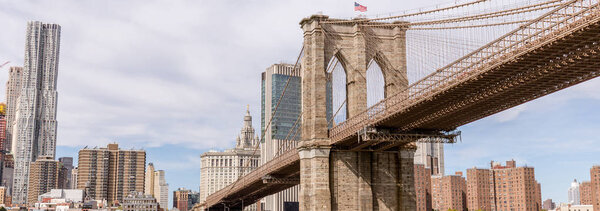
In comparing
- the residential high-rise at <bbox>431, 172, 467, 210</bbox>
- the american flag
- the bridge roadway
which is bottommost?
the residential high-rise at <bbox>431, 172, 467, 210</bbox>

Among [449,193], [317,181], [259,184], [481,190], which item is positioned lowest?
[449,193]

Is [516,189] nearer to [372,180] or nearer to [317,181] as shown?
[372,180]

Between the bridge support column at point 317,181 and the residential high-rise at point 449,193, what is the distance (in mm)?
133875

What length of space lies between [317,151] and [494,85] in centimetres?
2064

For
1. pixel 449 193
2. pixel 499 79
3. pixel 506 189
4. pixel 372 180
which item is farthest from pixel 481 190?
pixel 499 79

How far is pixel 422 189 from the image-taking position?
17225cm

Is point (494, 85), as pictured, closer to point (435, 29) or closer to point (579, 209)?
point (435, 29)

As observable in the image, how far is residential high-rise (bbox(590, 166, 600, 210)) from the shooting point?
16109 cm

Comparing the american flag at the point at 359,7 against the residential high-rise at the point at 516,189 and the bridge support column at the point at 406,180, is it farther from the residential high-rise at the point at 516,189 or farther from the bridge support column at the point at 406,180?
the residential high-rise at the point at 516,189

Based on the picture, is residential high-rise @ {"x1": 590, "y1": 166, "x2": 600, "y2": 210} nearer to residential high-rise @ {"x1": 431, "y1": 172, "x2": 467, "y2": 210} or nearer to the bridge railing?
residential high-rise @ {"x1": 431, "y1": 172, "x2": 467, "y2": 210}

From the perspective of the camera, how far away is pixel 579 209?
598 feet

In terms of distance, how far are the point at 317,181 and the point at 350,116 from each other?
6562mm

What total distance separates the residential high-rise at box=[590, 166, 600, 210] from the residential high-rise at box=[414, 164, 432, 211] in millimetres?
39183

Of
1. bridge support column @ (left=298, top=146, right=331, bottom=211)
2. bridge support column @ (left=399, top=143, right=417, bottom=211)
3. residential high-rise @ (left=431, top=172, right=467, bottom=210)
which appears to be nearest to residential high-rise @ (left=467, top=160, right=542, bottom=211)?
residential high-rise @ (left=431, top=172, right=467, bottom=210)
